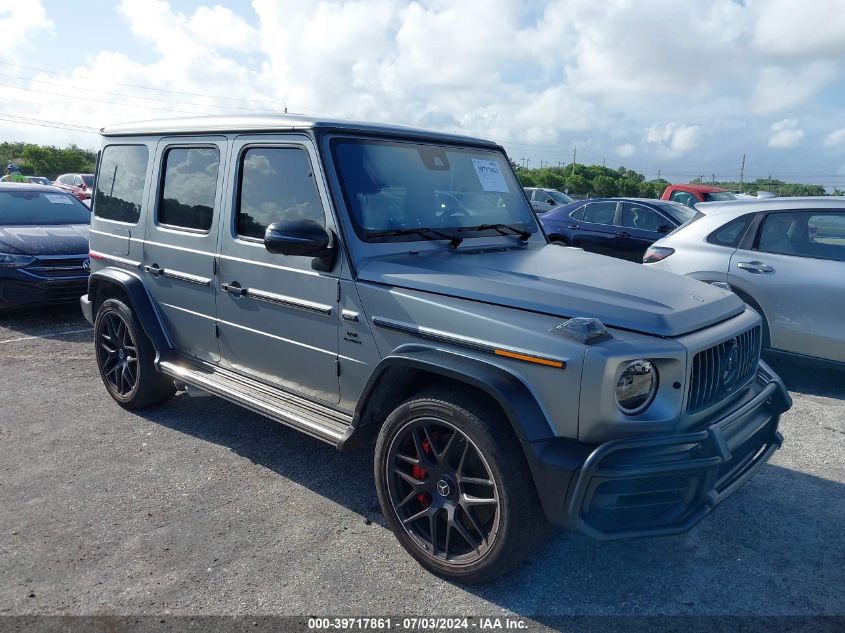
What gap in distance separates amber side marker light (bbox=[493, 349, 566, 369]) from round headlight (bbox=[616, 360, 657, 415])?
0.23 meters

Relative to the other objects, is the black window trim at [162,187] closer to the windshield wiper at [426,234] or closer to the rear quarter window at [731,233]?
the windshield wiper at [426,234]

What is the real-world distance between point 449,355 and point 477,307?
0.79 ft

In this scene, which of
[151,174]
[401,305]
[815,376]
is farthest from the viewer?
[815,376]

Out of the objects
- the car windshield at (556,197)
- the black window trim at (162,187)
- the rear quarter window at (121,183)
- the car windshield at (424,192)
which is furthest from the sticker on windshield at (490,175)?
the car windshield at (556,197)

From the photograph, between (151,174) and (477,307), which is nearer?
(477,307)

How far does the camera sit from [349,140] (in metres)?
3.65

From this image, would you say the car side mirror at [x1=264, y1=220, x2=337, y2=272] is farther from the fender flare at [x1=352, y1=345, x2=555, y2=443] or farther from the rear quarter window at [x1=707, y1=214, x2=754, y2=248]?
the rear quarter window at [x1=707, y1=214, x2=754, y2=248]

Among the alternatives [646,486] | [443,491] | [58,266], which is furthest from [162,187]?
[58,266]

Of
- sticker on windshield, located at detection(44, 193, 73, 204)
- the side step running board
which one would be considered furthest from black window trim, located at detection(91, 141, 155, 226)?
sticker on windshield, located at detection(44, 193, 73, 204)

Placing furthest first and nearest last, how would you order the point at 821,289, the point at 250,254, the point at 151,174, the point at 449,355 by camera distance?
the point at 821,289, the point at 151,174, the point at 250,254, the point at 449,355

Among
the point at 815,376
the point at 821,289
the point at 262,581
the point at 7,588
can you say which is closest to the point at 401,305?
the point at 262,581

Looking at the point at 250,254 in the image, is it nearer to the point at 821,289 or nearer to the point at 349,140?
the point at 349,140

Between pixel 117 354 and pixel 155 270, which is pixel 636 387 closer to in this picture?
pixel 155 270

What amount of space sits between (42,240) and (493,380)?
7214 mm
